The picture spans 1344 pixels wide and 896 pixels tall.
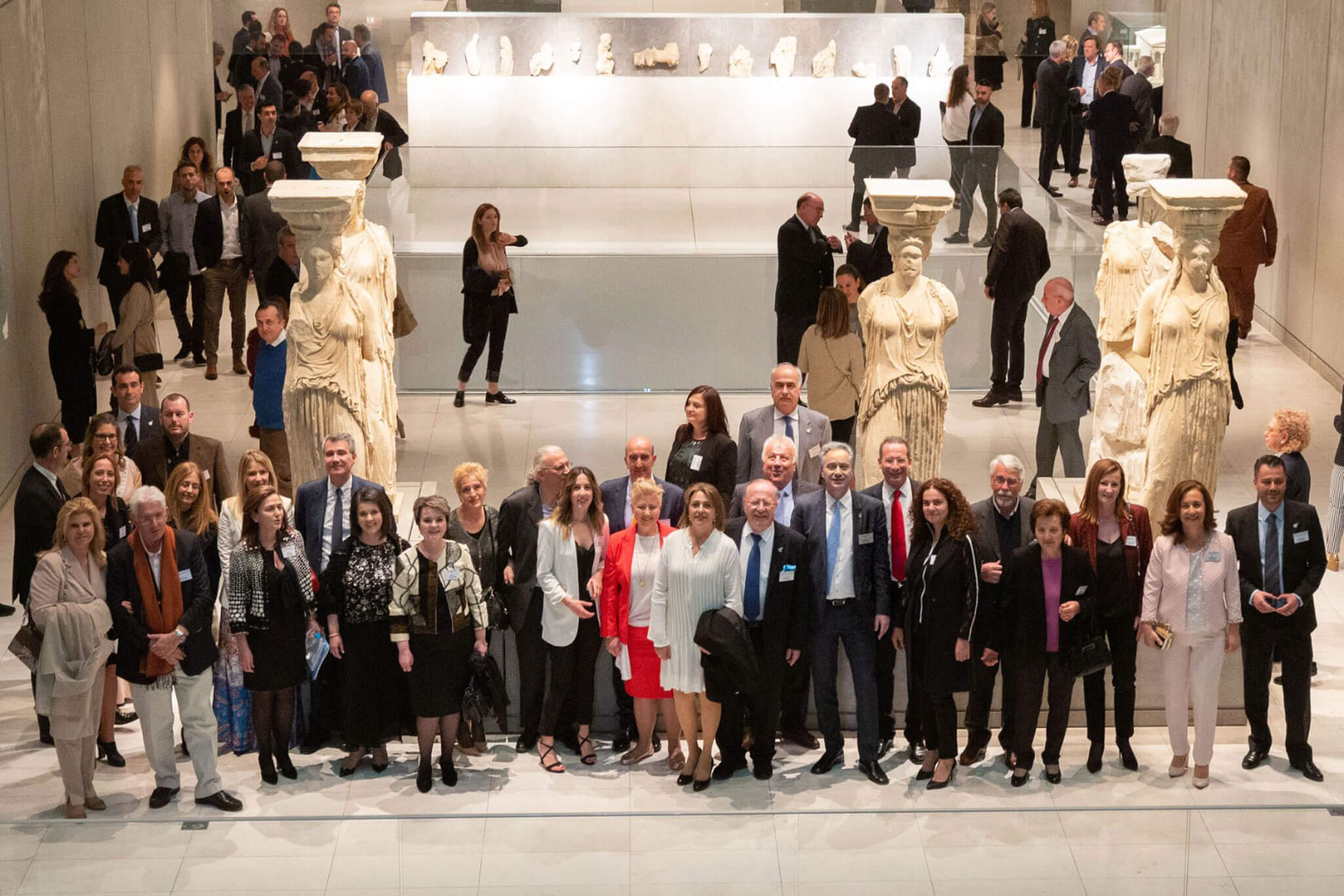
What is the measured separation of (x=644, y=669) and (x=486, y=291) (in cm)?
630

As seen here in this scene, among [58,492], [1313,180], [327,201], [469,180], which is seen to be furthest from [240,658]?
[1313,180]

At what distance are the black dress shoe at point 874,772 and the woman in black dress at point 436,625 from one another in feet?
5.62

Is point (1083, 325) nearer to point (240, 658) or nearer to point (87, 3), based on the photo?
point (240, 658)

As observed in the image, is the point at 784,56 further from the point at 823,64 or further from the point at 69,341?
the point at 69,341

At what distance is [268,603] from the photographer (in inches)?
308

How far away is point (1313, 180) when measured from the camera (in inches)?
613

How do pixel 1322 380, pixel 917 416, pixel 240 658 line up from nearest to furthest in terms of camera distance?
1. pixel 240 658
2. pixel 917 416
3. pixel 1322 380

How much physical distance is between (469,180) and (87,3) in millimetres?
3556

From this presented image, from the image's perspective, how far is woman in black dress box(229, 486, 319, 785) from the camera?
25.6 feet

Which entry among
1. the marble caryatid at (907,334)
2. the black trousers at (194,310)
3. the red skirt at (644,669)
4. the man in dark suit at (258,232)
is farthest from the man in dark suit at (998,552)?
the black trousers at (194,310)

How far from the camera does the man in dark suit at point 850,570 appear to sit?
26.7ft

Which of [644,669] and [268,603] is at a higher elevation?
[268,603]

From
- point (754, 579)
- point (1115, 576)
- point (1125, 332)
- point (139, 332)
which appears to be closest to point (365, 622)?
point (754, 579)

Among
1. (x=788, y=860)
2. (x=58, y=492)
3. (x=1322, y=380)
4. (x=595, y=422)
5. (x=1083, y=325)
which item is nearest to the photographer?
(x=788, y=860)
